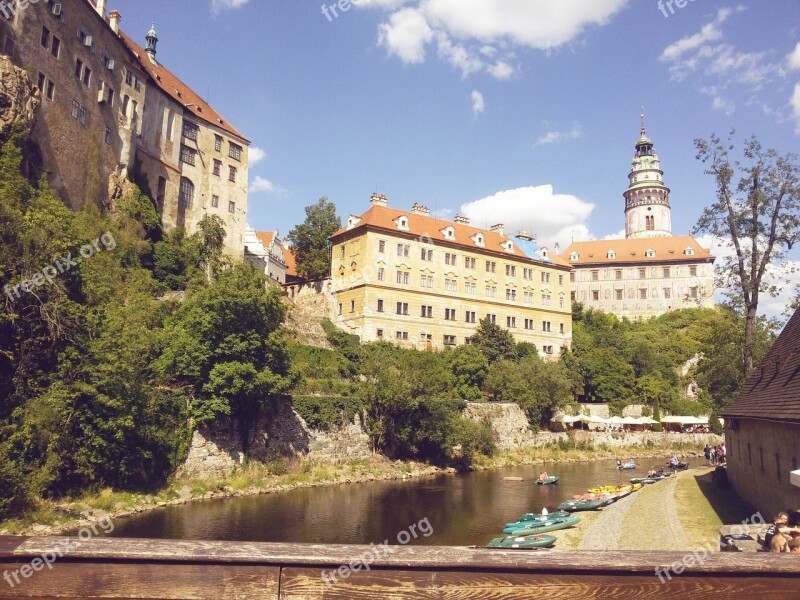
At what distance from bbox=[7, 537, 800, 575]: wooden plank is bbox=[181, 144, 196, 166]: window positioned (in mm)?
56433

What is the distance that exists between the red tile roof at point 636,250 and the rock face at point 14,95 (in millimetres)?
79067

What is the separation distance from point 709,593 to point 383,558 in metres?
1.45

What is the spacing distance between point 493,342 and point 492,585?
177 feet

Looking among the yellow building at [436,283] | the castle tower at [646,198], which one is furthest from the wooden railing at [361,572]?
the castle tower at [646,198]

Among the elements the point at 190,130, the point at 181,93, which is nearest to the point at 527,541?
the point at 190,130

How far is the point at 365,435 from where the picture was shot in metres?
39.9

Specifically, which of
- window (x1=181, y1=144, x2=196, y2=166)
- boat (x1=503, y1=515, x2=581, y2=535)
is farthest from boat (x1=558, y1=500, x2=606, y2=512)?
window (x1=181, y1=144, x2=196, y2=166)

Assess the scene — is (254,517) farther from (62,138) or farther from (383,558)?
(62,138)

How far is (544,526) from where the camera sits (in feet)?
76.2

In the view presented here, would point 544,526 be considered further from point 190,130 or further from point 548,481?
point 190,130

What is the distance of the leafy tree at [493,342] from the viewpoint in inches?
2170

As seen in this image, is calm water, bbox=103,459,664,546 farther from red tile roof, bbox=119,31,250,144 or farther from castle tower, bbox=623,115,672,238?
castle tower, bbox=623,115,672,238

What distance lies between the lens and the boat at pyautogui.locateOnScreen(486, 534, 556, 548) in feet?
65.1

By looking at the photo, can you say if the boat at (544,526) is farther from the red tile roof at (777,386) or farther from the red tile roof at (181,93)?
the red tile roof at (181,93)
